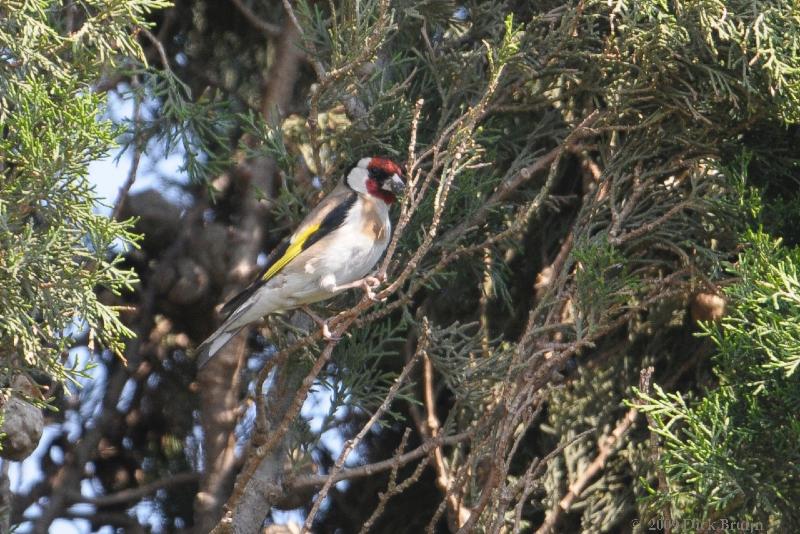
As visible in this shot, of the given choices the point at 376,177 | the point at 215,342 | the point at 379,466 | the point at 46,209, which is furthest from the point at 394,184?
the point at 46,209

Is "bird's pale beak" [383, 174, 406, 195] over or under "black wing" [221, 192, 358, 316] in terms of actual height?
under

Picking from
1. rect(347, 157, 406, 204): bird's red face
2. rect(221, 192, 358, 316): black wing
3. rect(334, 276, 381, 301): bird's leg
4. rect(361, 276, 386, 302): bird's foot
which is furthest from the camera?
rect(347, 157, 406, 204): bird's red face

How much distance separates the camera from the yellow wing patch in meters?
4.69

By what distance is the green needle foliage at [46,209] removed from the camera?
125 inches

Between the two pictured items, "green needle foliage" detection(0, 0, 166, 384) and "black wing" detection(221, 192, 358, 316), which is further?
"black wing" detection(221, 192, 358, 316)

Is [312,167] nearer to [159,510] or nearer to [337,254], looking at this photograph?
[337,254]

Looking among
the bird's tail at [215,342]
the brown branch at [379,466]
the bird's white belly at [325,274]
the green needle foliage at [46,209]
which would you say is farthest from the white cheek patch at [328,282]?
the green needle foliage at [46,209]

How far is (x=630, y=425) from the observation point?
454 cm

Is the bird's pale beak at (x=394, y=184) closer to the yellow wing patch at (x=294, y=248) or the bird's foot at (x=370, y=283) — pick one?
the yellow wing patch at (x=294, y=248)

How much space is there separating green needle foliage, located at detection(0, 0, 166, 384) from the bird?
124cm

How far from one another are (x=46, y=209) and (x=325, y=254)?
1627mm

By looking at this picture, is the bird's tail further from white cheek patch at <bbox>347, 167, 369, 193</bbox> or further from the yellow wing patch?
white cheek patch at <bbox>347, 167, 369, 193</bbox>

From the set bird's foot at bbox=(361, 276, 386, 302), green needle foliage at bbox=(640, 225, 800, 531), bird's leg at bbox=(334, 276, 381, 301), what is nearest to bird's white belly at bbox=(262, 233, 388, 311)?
bird's leg at bbox=(334, 276, 381, 301)

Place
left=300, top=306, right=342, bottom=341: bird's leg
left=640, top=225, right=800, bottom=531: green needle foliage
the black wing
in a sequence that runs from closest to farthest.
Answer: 1. left=640, top=225, right=800, bottom=531: green needle foliage
2. left=300, top=306, right=342, bottom=341: bird's leg
3. the black wing
